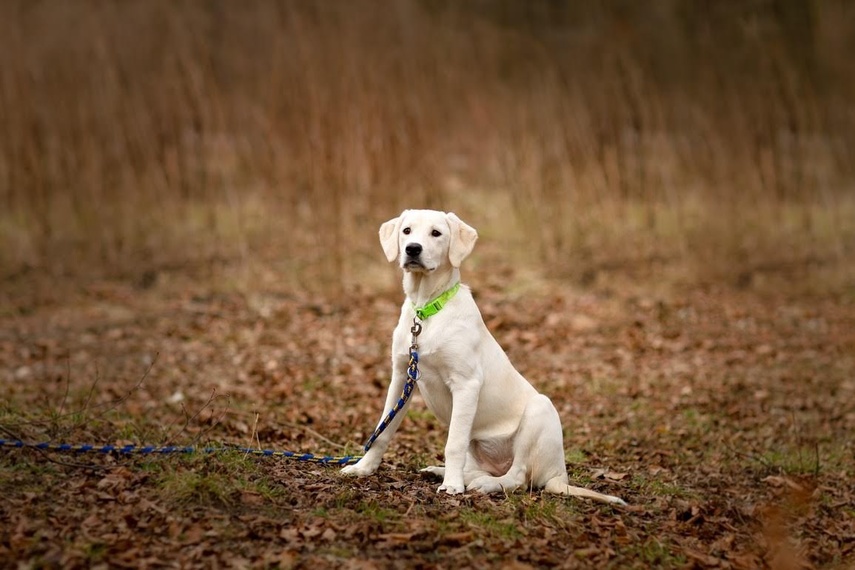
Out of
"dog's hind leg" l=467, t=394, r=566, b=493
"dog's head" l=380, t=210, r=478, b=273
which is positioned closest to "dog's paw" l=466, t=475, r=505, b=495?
"dog's hind leg" l=467, t=394, r=566, b=493

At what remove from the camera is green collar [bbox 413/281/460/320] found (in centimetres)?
446

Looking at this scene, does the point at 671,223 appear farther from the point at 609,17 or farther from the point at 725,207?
the point at 609,17

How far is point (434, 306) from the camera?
4.48 meters

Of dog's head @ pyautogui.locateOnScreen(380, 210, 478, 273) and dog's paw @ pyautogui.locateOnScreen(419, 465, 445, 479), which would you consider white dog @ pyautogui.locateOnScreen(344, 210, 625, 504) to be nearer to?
dog's head @ pyautogui.locateOnScreen(380, 210, 478, 273)

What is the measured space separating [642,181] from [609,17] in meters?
3.94

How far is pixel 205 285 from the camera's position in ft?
38.3

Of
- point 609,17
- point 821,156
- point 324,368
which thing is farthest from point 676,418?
point 609,17

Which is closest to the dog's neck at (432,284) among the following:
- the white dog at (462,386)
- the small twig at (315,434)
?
the white dog at (462,386)

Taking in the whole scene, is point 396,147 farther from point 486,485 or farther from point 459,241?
point 486,485

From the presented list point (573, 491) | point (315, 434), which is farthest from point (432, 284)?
point (315, 434)

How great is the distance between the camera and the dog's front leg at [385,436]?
459 cm

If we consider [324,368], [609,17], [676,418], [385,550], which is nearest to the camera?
[385,550]

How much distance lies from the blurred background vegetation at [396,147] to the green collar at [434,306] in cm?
674

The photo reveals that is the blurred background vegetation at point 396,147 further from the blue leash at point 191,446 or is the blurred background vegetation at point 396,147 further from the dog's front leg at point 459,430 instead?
the dog's front leg at point 459,430
